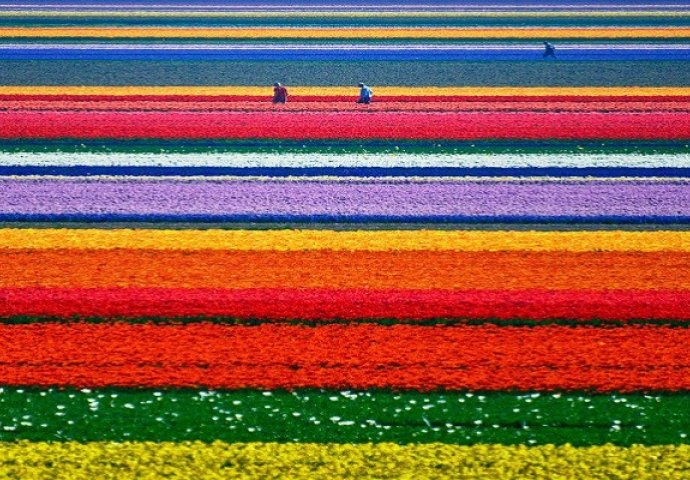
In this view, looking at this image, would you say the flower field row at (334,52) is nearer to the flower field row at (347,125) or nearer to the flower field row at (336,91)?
the flower field row at (336,91)

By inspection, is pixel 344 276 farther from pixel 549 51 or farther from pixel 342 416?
pixel 549 51

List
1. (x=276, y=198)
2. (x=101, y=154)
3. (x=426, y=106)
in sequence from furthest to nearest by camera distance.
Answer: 1. (x=426, y=106)
2. (x=101, y=154)
3. (x=276, y=198)

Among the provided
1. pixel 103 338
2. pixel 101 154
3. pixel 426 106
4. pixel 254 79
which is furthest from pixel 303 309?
pixel 254 79

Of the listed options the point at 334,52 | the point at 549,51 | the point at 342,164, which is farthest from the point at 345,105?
the point at 549,51

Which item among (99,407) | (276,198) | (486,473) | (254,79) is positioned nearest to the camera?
(486,473)

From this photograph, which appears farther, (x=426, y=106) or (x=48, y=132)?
(x=426, y=106)

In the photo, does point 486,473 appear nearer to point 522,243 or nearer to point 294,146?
point 522,243

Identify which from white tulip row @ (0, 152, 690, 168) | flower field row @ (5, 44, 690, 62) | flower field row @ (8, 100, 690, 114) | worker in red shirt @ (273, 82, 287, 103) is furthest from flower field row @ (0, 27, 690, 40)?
white tulip row @ (0, 152, 690, 168)
